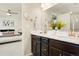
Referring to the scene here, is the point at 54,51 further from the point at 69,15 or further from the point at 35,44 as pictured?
the point at 35,44

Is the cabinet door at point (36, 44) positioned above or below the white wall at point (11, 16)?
below

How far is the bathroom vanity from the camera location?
179cm

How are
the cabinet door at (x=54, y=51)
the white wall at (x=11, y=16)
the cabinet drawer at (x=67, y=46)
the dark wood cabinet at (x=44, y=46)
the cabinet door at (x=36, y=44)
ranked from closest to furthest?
1. the cabinet drawer at (x=67, y=46)
2. the white wall at (x=11, y=16)
3. the cabinet door at (x=54, y=51)
4. the dark wood cabinet at (x=44, y=46)
5. the cabinet door at (x=36, y=44)

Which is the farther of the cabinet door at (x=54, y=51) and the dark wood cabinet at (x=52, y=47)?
the cabinet door at (x=54, y=51)

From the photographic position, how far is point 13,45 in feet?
6.23

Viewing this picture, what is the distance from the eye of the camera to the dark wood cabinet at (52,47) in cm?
181

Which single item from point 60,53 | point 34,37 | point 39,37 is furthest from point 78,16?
point 34,37

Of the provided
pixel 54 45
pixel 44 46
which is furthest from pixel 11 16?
pixel 44 46

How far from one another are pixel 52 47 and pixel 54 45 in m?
0.08

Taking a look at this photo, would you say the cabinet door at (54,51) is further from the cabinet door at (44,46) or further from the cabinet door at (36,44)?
the cabinet door at (36,44)

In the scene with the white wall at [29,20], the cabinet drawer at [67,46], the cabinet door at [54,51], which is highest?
the white wall at [29,20]

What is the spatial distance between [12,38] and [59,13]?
3.31 feet

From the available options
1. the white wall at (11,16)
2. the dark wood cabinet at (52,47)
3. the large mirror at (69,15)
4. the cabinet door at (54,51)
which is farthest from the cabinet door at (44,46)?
the white wall at (11,16)

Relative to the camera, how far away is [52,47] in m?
2.29
